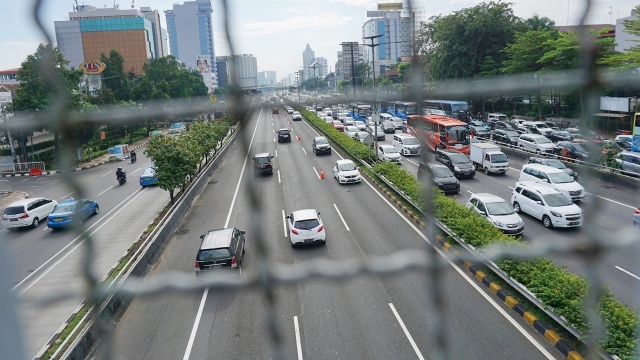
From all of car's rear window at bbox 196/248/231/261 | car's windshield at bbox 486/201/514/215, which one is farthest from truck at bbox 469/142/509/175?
car's rear window at bbox 196/248/231/261

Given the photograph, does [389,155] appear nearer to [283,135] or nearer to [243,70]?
[283,135]

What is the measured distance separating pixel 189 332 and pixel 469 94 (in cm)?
438

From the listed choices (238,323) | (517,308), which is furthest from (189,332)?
(517,308)

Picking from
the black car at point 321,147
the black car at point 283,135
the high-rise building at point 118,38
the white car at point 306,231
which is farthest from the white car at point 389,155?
the high-rise building at point 118,38

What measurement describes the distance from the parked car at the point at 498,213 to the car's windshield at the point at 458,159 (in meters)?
3.73

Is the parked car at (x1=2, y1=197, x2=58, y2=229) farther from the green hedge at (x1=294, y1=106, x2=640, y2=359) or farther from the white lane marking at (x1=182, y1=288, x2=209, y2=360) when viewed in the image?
the green hedge at (x1=294, y1=106, x2=640, y2=359)

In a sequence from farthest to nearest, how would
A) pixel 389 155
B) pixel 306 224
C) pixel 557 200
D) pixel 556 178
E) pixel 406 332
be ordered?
pixel 389 155
pixel 556 178
pixel 557 200
pixel 306 224
pixel 406 332

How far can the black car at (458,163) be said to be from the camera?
11305mm

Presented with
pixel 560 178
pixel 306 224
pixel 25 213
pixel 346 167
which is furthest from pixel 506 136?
pixel 25 213

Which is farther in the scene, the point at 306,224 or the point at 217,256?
the point at 306,224

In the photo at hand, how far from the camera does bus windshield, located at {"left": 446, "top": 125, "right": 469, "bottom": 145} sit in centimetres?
1070

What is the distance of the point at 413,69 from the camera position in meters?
0.95

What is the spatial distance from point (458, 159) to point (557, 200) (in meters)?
4.23

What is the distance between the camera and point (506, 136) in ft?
48.9
